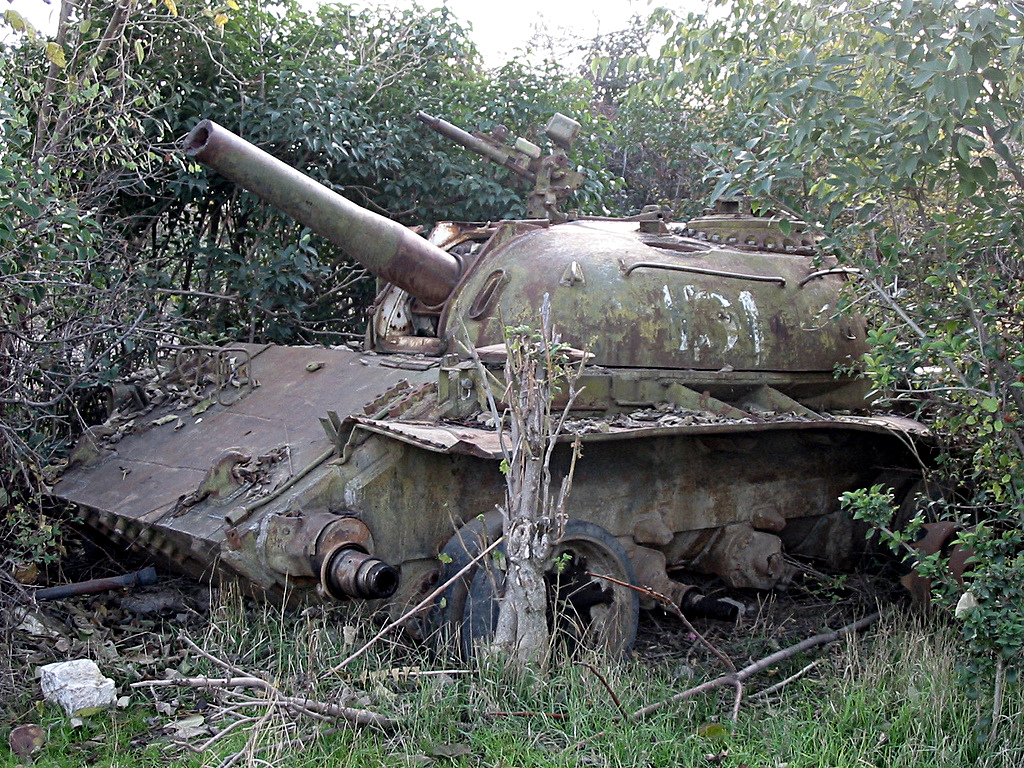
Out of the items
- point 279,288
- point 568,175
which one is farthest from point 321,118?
point 568,175

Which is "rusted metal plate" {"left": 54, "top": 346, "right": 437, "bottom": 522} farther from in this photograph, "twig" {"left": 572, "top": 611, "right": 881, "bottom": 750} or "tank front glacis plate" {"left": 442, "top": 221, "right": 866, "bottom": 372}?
"twig" {"left": 572, "top": 611, "right": 881, "bottom": 750}

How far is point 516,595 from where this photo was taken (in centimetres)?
414

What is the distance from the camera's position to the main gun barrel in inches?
229

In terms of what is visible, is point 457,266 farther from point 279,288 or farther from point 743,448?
point 279,288

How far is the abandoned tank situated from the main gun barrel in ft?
0.04

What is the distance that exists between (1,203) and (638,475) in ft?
10.9

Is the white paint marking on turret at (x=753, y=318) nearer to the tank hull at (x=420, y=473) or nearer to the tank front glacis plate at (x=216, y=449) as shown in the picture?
the tank hull at (x=420, y=473)

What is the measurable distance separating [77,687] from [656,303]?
130 inches

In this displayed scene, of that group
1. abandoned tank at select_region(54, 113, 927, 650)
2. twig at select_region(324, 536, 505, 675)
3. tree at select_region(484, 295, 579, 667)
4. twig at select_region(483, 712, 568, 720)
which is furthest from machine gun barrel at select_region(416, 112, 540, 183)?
twig at select_region(483, 712, 568, 720)

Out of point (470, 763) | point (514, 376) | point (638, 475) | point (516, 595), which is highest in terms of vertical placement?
point (514, 376)

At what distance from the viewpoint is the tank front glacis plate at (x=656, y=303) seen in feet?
18.5

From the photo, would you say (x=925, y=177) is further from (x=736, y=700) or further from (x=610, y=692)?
(x=610, y=692)

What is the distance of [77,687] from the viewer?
166 inches

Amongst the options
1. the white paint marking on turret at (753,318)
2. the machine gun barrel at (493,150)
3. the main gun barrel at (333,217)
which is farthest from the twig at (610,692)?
the machine gun barrel at (493,150)
